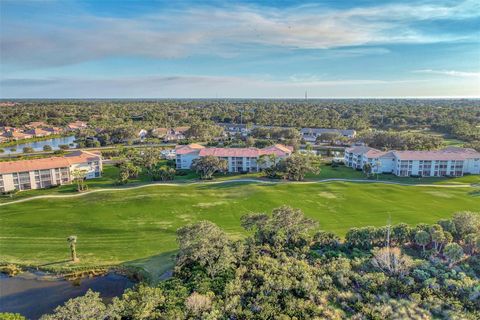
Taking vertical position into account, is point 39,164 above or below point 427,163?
above

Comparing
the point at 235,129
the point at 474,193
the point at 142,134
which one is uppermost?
the point at 235,129

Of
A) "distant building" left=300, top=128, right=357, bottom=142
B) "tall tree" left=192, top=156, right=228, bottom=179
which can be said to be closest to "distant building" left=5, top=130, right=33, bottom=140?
"tall tree" left=192, top=156, right=228, bottom=179

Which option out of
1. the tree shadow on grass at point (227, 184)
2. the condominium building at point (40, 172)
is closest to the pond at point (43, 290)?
the tree shadow on grass at point (227, 184)

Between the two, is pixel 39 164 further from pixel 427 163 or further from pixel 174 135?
pixel 427 163

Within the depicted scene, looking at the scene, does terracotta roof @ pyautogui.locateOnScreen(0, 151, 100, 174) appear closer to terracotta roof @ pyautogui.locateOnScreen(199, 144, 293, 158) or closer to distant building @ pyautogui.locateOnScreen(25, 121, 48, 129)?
terracotta roof @ pyautogui.locateOnScreen(199, 144, 293, 158)

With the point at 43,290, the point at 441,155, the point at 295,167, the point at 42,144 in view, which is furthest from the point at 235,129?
the point at 43,290

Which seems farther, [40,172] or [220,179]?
[220,179]
